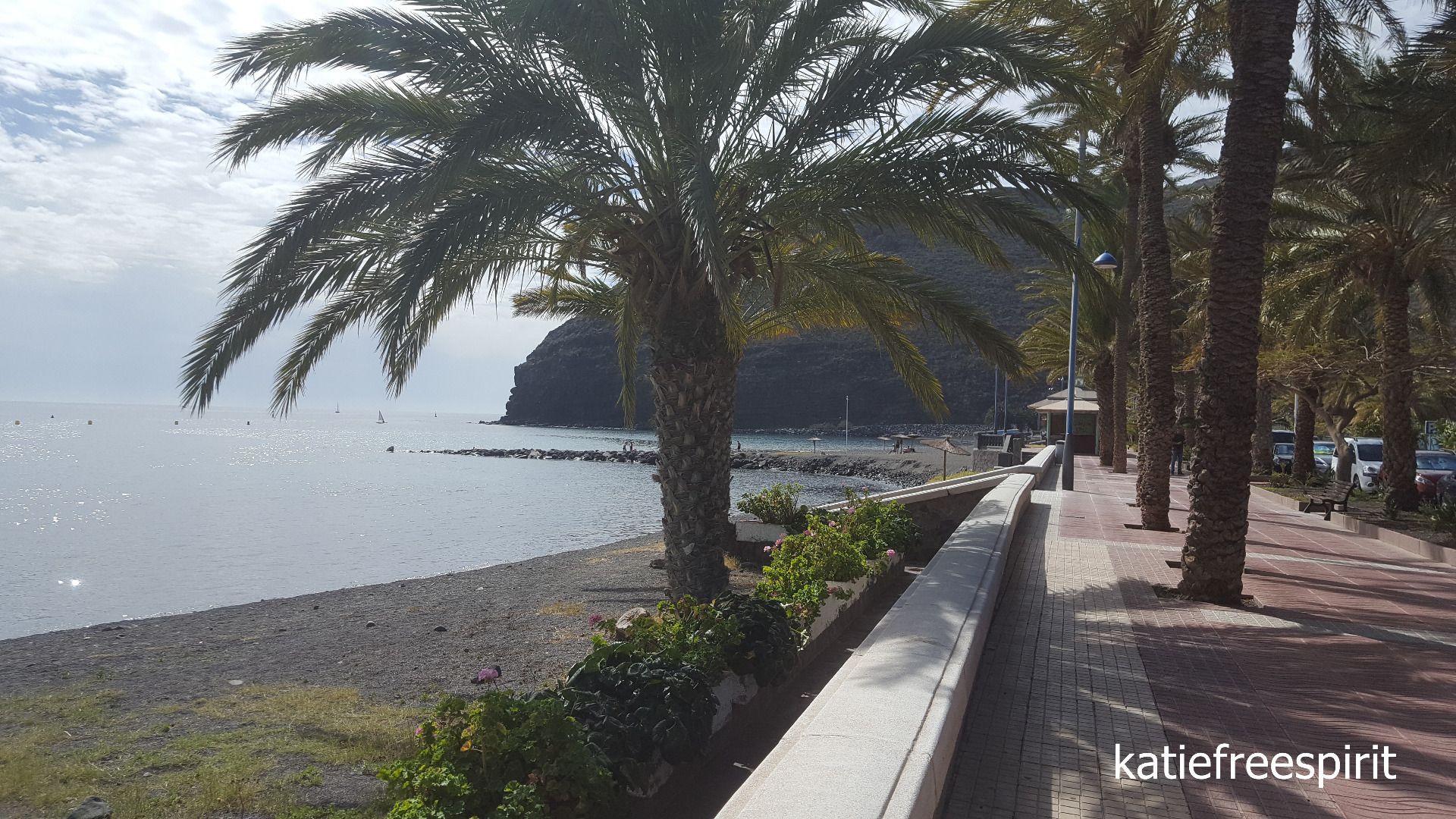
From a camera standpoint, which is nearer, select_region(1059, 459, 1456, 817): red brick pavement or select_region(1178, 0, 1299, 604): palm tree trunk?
select_region(1059, 459, 1456, 817): red brick pavement

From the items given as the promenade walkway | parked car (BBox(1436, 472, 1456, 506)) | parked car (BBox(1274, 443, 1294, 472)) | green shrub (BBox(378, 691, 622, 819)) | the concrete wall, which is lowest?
the promenade walkway

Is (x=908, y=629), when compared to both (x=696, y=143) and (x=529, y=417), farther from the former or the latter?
(x=529, y=417)

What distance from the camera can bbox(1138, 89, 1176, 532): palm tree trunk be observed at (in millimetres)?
13406

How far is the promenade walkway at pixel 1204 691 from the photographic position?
367 centimetres

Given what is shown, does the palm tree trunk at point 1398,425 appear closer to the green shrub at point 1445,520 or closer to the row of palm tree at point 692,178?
the green shrub at point 1445,520

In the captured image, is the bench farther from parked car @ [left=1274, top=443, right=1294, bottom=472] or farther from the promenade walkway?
parked car @ [left=1274, top=443, right=1294, bottom=472]

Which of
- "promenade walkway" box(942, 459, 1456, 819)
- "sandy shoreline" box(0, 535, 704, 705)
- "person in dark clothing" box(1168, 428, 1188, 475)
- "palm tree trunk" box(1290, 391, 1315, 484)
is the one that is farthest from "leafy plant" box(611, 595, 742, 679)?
"person in dark clothing" box(1168, 428, 1188, 475)

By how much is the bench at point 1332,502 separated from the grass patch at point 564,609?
40.2 ft

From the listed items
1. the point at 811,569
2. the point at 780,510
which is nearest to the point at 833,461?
the point at 780,510

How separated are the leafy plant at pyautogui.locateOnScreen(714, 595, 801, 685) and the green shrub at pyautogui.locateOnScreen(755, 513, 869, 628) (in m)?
0.42

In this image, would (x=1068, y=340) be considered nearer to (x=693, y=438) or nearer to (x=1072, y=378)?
(x=1072, y=378)

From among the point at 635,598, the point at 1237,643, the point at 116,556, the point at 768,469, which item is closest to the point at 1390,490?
the point at 1237,643

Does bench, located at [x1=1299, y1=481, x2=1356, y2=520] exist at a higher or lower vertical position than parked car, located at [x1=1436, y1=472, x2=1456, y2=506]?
lower

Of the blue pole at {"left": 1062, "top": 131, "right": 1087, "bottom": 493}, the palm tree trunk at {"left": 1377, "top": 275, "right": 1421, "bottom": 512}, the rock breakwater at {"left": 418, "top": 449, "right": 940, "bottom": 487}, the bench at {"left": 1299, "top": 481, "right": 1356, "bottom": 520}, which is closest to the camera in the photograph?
the palm tree trunk at {"left": 1377, "top": 275, "right": 1421, "bottom": 512}
